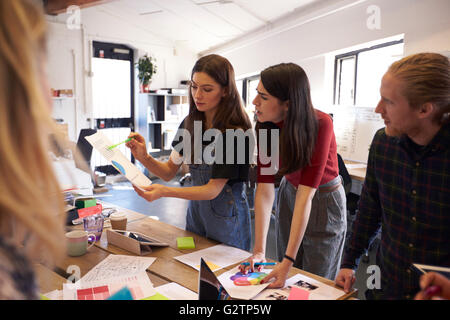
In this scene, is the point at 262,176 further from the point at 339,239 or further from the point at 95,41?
the point at 95,41

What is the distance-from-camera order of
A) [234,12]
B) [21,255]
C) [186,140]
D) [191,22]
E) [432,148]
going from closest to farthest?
[21,255] < [432,148] < [186,140] < [234,12] < [191,22]

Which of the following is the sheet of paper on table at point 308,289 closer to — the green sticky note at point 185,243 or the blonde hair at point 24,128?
the green sticky note at point 185,243

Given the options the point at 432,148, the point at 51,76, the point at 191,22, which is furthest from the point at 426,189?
the point at 191,22

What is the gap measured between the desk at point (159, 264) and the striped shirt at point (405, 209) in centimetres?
17

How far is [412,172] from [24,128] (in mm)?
1176

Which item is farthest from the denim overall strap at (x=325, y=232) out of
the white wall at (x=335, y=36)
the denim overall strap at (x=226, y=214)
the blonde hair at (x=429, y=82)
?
the white wall at (x=335, y=36)

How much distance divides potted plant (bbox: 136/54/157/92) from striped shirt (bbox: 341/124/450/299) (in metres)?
6.25

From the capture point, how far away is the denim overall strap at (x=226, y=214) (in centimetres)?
173

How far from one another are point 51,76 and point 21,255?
30cm

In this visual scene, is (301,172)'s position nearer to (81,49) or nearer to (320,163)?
(320,163)

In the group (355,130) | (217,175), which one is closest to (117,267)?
(217,175)

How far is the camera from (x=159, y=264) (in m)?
1.48

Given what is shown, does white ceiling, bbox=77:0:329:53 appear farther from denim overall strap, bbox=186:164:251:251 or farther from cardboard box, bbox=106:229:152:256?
cardboard box, bbox=106:229:152:256

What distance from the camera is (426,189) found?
3.94ft
